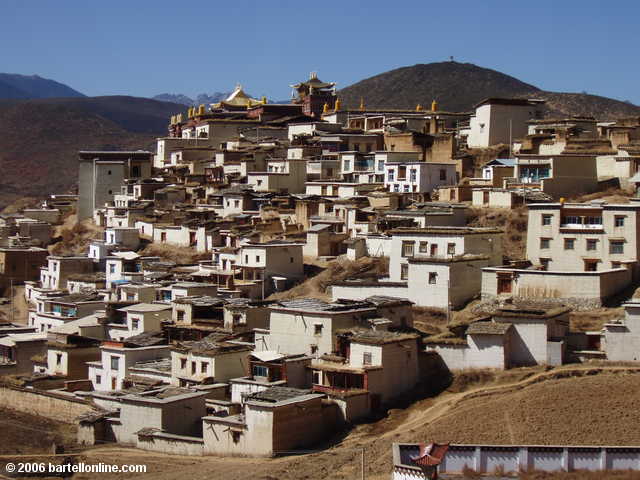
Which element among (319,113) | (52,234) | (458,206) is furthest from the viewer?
(319,113)

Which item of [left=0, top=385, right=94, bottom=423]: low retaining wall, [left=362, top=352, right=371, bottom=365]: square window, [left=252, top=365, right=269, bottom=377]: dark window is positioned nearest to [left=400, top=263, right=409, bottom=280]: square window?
[left=362, top=352, right=371, bottom=365]: square window

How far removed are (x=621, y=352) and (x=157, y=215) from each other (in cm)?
2328

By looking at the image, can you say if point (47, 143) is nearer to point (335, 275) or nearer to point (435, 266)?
point (335, 275)

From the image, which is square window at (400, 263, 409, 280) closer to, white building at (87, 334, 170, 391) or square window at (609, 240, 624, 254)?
square window at (609, 240, 624, 254)

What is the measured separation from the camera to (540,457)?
58.3ft

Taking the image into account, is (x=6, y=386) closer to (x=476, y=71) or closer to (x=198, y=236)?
(x=198, y=236)

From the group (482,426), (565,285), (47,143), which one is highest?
(47,143)

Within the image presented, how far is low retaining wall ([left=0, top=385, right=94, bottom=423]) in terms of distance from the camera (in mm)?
28359

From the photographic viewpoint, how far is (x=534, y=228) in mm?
30938

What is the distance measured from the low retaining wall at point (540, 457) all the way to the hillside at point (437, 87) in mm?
62600

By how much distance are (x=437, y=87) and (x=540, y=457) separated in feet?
267

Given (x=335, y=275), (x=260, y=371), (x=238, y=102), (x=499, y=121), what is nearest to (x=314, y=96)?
(x=238, y=102)

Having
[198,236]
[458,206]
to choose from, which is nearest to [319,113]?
[198,236]

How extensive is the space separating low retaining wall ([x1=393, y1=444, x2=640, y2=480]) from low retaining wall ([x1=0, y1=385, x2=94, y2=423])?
12917 mm
